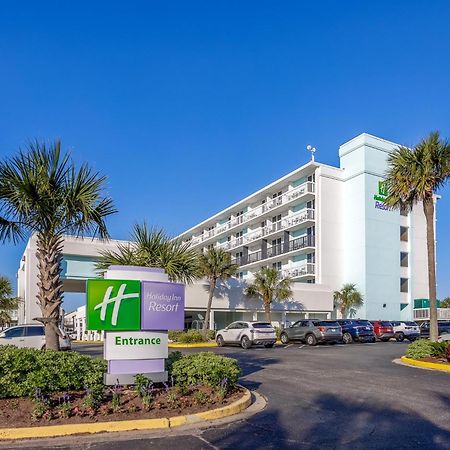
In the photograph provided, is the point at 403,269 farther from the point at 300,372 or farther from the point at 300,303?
the point at 300,372

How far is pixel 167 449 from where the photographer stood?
6672 millimetres

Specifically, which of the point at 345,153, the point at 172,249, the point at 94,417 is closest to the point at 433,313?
the point at 172,249

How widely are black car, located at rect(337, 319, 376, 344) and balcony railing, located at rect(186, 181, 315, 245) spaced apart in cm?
1583

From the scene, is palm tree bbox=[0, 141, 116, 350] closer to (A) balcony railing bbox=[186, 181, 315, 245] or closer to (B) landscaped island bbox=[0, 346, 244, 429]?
(B) landscaped island bbox=[0, 346, 244, 429]

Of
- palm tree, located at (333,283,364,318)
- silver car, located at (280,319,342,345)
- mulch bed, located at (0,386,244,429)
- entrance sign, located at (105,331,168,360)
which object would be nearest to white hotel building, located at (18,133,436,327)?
palm tree, located at (333,283,364,318)

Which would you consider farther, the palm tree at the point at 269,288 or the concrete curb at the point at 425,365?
the palm tree at the point at 269,288

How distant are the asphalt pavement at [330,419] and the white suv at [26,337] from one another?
1081 centimetres

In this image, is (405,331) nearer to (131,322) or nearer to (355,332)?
(355,332)

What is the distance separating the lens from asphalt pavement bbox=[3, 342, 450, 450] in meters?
7.00

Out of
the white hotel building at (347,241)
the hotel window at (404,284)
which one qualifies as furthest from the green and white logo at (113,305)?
the hotel window at (404,284)

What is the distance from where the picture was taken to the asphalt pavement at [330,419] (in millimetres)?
6996

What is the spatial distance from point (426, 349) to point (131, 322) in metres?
12.3

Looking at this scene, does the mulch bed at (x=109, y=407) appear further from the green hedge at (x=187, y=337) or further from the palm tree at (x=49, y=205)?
the green hedge at (x=187, y=337)

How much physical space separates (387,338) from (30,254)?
2483 centimetres
